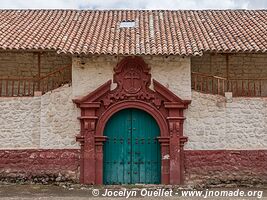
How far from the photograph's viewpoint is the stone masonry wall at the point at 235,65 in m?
14.1

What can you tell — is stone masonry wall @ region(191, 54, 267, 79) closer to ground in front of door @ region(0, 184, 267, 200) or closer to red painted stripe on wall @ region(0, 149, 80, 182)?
ground in front of door @ region(0, 184, 267, 200)

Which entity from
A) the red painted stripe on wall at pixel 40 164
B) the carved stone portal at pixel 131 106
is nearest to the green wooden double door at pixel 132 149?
the carved stone portal at pixel 131 106

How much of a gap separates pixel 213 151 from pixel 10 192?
18.8ft

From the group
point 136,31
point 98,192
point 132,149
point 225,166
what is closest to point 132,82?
point 132,149

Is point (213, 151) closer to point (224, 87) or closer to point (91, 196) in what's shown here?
point (224, 87)

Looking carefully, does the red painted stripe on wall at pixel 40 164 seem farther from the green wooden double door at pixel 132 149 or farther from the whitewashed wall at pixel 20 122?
the green wooden double door at pixel 132 149

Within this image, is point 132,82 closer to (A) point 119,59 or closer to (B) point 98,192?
(A) point 119,59

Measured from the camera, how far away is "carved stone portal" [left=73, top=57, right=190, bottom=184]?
1229 centimetres

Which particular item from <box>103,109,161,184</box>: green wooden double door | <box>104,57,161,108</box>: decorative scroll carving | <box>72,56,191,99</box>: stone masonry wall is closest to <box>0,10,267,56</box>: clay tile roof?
<box>72,56,191,99</box>: stone masonry wall

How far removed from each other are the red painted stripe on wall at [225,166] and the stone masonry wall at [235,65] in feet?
9.47

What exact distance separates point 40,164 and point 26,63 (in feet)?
11.9

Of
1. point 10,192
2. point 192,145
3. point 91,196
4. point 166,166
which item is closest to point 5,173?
point 10,192

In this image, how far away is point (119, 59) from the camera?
500 inches

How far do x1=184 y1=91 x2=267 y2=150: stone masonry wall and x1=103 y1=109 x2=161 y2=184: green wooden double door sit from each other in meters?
1.06
